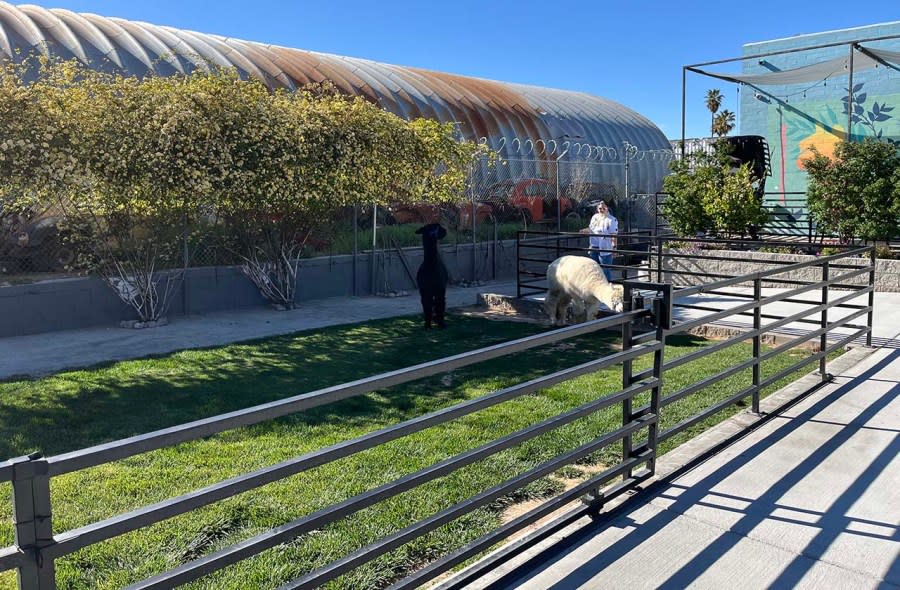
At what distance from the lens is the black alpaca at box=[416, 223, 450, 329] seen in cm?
1080

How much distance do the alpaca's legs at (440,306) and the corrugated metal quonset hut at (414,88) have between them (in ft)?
19.0

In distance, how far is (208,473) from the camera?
5168mm

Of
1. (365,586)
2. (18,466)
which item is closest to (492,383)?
(365,586)

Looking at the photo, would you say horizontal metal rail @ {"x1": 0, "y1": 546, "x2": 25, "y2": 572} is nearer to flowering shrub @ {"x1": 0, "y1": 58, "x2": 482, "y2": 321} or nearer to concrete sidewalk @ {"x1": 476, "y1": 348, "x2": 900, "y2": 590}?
concrete sidewalk @ {"x1": 476, "y1": 348, "x2": 900, "y2": 590}

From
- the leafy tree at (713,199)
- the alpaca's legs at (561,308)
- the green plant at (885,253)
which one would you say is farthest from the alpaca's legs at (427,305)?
the green plant at (885,253)

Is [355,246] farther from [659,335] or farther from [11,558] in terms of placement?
[11,558]

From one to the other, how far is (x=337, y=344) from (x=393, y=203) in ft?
22.4

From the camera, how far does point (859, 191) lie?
1514 cm

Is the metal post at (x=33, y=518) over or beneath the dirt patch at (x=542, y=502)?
over

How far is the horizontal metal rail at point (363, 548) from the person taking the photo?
95.8 inches

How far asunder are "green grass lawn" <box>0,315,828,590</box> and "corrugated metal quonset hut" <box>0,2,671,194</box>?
21.7 ft

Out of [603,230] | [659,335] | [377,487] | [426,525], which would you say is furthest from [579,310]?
[426,525]

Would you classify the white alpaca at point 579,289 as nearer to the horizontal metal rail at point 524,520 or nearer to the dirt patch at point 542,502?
the dirt patch at point 542,502

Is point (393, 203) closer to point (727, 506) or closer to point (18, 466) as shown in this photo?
point (727, 506)
